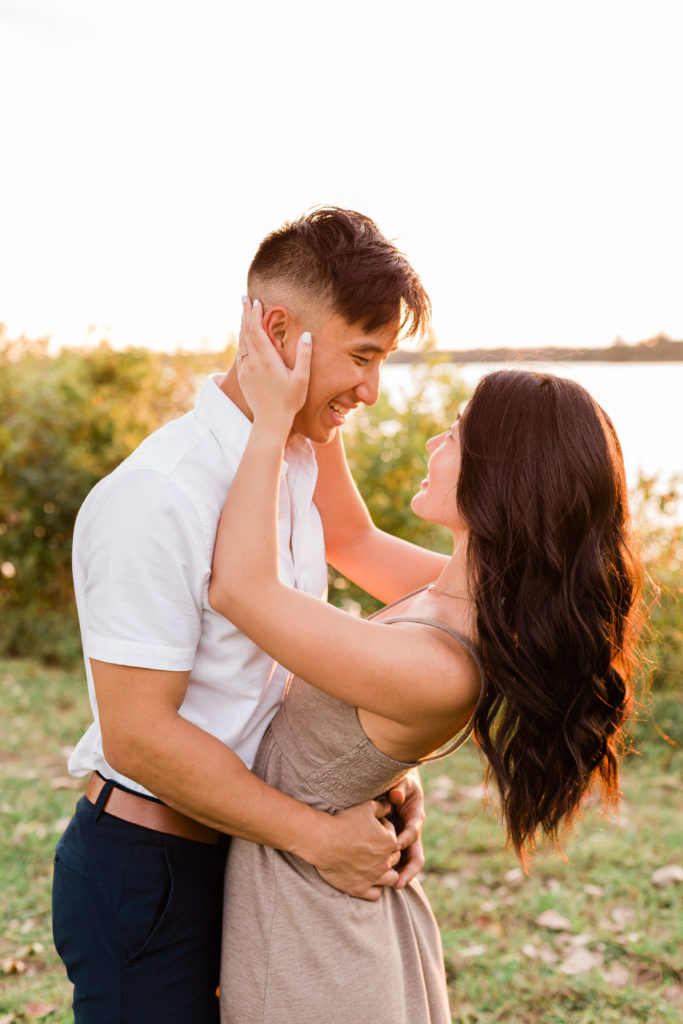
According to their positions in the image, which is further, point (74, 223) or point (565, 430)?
point (74, 223)

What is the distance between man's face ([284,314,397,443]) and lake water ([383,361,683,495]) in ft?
10.8

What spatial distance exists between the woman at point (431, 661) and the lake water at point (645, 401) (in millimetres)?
3239

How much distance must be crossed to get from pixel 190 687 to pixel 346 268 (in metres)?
1.03

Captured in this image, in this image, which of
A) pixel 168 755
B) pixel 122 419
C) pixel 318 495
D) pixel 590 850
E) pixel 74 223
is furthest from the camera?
pixel 74 223

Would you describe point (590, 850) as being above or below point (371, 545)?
below

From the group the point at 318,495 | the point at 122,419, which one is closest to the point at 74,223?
the point at 122,419

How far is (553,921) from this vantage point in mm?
3840

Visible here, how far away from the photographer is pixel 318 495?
2.64 m

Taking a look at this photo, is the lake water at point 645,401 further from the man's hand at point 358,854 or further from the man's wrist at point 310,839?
the man's wrist at point 310,839

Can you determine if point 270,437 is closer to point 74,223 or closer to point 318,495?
point 318,495

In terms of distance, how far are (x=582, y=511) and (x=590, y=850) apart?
299cm

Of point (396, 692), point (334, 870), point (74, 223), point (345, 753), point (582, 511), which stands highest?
point (74, 223)

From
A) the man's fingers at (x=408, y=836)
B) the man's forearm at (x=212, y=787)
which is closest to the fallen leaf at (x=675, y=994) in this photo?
the man's fingers at (x=408, y=836)

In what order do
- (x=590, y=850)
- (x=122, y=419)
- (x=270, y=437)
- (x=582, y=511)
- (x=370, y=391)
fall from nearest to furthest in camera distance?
(x=270, y=437), (x=582, y=511), (x=370, y=391), (x=590, y=850), (x=122, y=419)
